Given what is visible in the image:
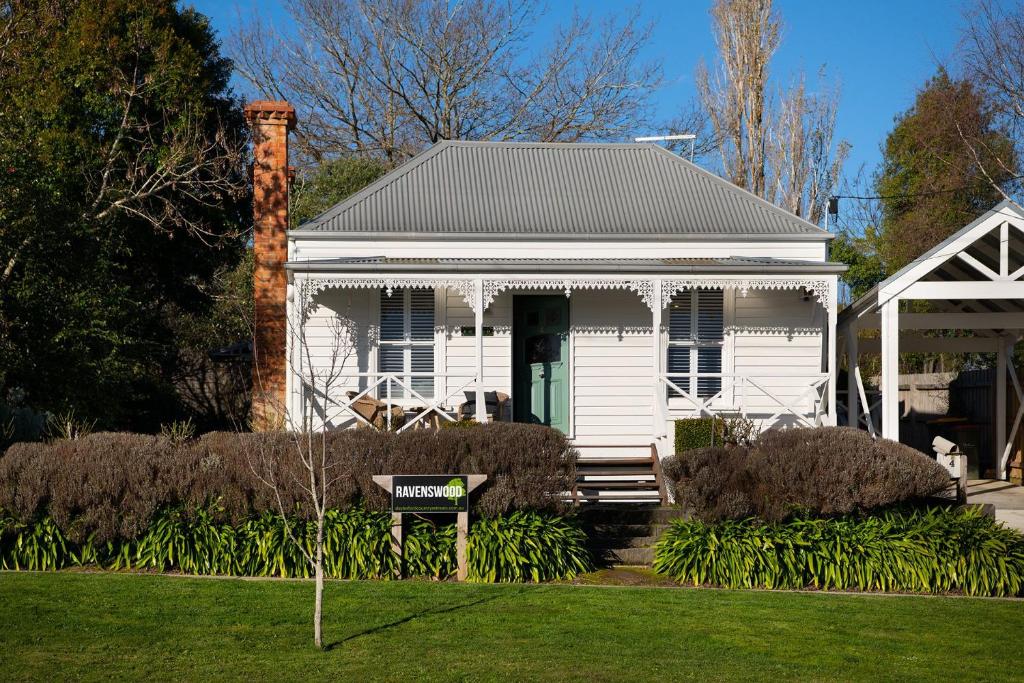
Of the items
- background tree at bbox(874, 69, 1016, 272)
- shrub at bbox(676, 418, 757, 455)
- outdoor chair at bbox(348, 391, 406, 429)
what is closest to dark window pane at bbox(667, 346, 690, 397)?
shrub at bbox(676, 418, 757, 455)

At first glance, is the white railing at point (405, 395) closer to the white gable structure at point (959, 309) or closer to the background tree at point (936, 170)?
the white gable structure at point (959, 309)

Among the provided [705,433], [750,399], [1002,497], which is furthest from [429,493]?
[1002,497]

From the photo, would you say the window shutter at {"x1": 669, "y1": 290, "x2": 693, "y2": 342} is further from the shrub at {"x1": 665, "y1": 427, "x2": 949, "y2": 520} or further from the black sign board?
the black sign board

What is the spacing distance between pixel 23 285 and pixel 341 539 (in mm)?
6293

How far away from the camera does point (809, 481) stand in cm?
1116

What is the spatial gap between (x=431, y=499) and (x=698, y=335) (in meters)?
7.29

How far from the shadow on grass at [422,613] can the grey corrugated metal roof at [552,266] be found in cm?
585

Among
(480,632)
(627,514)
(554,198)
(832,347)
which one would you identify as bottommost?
(480,632)

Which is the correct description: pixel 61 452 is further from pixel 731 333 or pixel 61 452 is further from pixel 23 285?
pixel 731 333

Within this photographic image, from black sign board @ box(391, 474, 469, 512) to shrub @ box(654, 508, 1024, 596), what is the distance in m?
2.11

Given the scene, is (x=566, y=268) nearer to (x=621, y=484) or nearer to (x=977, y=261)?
(x=621, y=484)

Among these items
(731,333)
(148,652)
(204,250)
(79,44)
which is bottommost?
(148,652)

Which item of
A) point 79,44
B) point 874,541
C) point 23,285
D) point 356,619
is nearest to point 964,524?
point 874,541

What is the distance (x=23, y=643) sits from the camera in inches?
322
